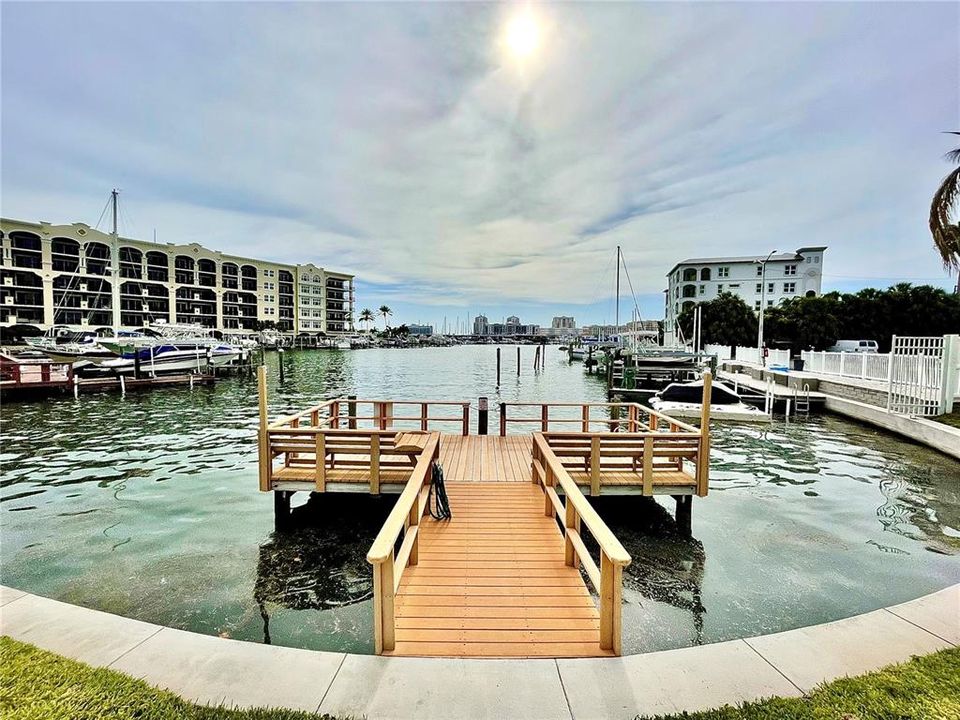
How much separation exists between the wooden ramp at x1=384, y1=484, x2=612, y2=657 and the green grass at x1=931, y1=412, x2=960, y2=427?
16.5 m

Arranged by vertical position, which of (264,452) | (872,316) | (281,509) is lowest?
(281,509)

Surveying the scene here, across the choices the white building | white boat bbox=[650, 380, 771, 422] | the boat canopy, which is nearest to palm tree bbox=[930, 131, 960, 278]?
white boat bbox=[650, 380, 771, 422]

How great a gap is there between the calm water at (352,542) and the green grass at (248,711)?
2184 millimetres

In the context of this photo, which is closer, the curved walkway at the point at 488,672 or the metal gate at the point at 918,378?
the curved walkway at the point at 488,672

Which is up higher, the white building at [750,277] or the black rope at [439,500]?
the white building at [750,277]

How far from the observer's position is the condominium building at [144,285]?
76.1 meters

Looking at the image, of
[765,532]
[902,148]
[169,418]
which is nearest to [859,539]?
[765,532]

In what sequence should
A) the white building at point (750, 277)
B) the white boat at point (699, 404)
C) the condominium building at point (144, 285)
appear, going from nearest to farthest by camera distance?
the white boat at point (699, 404)
the condominium building at point (144, 285)
the white building at point (750, 277)

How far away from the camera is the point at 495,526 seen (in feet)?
22.2

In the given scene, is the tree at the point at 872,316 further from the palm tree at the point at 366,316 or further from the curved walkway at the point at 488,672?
the palm tree at the point at 366,316

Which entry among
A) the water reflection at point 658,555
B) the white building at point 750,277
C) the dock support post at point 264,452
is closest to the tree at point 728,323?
the white building at point 750,277

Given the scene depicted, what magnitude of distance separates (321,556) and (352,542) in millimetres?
639

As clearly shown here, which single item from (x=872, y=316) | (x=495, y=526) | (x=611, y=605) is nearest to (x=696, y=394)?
(x=495, y=526)

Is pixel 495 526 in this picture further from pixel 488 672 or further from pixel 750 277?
pixel 750 277
